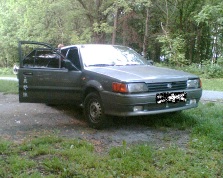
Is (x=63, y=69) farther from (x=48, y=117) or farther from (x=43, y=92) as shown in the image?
(x=48, y=117)

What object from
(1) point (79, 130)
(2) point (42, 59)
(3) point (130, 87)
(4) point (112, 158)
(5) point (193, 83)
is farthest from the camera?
(2) point (42, 59)

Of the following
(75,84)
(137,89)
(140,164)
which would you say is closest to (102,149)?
(140,164)

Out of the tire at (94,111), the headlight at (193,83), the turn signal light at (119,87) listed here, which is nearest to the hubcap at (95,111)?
the tire at (94,111)

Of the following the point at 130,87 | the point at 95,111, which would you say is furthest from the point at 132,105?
the point at 95,111

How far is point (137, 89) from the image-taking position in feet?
15.1

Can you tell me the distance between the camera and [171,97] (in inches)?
192

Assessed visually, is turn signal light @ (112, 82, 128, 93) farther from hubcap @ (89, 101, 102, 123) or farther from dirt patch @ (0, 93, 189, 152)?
dirt patch @ (0, 93, 189, 152)

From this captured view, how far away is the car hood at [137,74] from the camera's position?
4.69 m

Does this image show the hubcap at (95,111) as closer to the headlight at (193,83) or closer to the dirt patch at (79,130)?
the dirt patch at (79,130)

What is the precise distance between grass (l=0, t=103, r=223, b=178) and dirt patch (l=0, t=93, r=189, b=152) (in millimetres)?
228

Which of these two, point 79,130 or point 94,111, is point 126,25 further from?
point 79,130

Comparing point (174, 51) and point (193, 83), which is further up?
point (174, 51)

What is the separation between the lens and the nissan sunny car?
4633 millimetres

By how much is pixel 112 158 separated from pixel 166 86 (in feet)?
5.68
